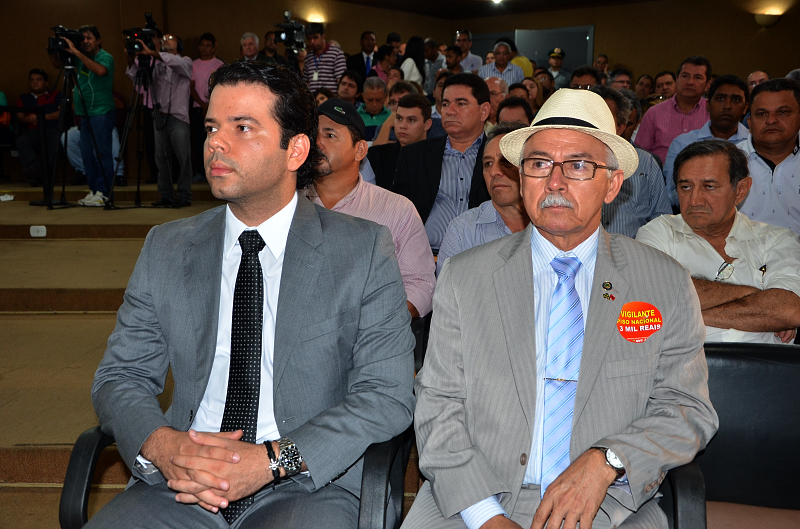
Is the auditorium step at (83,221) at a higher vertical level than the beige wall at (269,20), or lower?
lower

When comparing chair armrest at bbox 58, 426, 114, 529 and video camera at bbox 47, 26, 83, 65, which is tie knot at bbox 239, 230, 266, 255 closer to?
chair armrest at bbox 58, 426, 114, 529

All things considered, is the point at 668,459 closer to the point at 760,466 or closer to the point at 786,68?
the point at 760,466

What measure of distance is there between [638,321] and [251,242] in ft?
3.18

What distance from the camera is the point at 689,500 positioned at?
126 centimetres

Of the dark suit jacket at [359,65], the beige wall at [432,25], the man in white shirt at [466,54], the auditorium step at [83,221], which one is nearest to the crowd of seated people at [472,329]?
the auditorium step at [83,221]

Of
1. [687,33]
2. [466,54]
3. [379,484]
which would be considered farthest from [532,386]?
[687,33]

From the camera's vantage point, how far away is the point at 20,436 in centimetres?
239

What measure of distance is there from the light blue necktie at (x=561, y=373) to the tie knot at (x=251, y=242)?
753mm

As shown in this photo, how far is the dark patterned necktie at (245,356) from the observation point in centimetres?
150

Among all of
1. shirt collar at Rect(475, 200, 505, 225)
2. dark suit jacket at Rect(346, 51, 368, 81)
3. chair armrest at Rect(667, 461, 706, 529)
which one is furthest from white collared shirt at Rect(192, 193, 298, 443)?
dark suit jacket at Rect(346, 51, 368, 81)

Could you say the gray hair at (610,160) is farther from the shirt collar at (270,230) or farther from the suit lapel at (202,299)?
the suit lapel at (202,299)

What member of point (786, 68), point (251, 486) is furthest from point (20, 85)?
point (786, 68)

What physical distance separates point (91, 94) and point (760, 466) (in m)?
6.95

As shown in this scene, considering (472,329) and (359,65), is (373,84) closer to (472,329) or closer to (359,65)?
(359,65)
